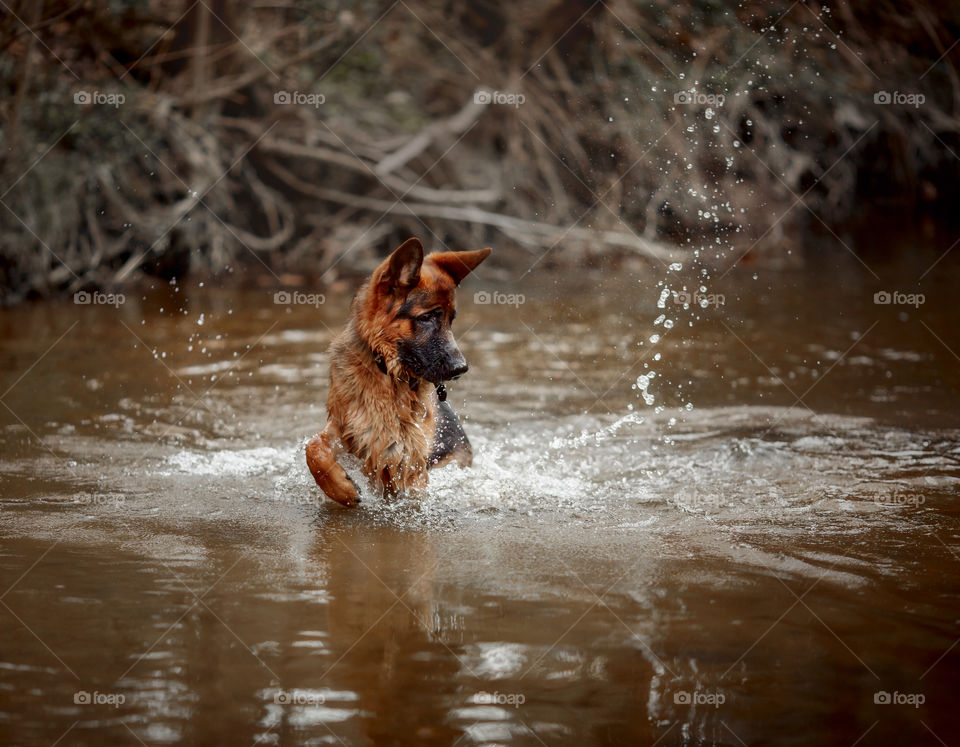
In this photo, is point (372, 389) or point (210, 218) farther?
point (210, 218)

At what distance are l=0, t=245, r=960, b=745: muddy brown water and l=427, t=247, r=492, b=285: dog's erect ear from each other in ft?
3.59

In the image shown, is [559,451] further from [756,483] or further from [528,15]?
[528,15]

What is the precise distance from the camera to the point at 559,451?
661 cm

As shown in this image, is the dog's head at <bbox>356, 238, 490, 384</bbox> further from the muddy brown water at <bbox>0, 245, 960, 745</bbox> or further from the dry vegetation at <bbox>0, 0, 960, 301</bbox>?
the dry vegetation at <bbox>0, 0, 960, 301</bbox>

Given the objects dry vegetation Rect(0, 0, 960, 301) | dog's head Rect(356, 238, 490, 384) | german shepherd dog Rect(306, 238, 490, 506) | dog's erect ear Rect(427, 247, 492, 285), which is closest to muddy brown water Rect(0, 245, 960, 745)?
german shepherd dog Rect(306, 238, 490, 506)

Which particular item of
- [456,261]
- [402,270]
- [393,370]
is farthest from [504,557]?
[456,261]

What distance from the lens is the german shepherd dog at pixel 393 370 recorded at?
5.38 m

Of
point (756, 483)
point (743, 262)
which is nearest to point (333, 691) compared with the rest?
point (756, 483)

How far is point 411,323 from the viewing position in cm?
539

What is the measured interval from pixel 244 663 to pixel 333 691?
348 mm

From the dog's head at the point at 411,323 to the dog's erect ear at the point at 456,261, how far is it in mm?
227

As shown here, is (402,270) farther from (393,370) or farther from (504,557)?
(504,557)

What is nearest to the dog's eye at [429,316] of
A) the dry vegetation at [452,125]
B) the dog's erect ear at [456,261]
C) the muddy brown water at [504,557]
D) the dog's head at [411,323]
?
the dog's head at [411,323]

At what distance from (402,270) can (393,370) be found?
51 centimetres
